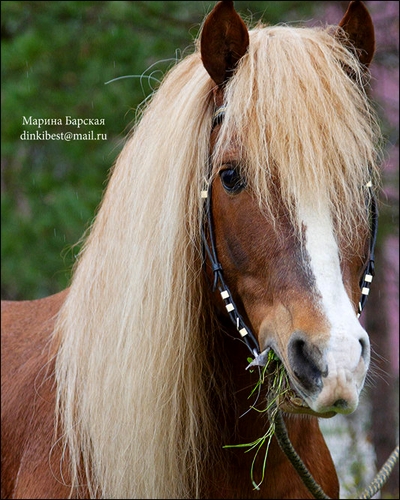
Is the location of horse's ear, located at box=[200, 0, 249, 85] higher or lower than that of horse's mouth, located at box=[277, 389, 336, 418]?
higher

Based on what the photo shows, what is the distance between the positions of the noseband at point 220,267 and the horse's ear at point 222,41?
4.7 inches

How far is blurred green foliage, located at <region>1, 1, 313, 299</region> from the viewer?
5.18m

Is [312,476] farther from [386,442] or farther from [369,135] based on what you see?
[386,442]

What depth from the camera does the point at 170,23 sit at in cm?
512

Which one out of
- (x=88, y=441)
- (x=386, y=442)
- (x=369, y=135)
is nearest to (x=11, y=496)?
(x=88, y=441)

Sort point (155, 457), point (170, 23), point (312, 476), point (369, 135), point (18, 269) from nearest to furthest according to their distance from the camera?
point (369, 135), point (155, 457), point (312, 476), point (170, 23), point (18, 269)

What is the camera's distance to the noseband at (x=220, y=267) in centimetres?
221

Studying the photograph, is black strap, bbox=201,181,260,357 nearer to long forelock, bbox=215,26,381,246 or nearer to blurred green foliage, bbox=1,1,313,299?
long forelock, bbox=215,26,381,246

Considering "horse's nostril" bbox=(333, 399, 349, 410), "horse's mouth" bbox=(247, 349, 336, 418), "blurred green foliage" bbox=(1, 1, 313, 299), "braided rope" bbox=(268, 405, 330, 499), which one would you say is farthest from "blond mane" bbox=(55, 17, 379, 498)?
"blurred green foliage" bbox=(1, 1, 313, 299)

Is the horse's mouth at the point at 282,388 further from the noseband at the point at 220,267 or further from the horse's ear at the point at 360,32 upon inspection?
the horse's ear at the point at 360,32

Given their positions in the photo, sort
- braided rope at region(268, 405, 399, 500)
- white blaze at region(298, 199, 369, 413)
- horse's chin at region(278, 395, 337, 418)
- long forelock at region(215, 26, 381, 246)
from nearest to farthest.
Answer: white blaze at region(298, 199, 369, 413), horse's chin at region(278, 395, 337, 418), long forelock at region(215, 26, 381, 246), braided rope at region(268, 405, 399, 500)

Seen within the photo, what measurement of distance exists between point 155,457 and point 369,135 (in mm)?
1156

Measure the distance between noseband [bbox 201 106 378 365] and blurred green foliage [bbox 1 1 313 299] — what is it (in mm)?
2890

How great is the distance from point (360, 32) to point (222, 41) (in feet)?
1.40
